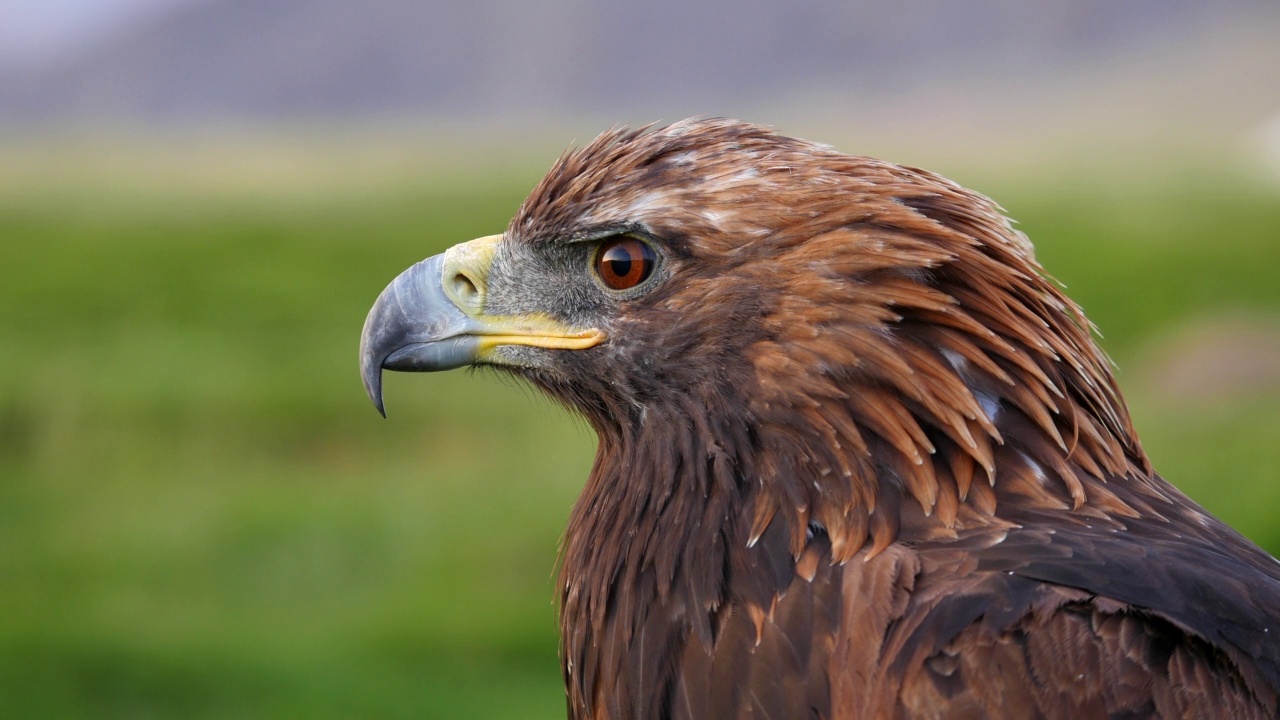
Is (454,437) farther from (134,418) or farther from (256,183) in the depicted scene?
(256,183)

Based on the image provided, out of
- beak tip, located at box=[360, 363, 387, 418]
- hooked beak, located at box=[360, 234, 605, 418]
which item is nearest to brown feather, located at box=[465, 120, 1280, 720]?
hooked beak, located at box=[360, 234, 605, 418]

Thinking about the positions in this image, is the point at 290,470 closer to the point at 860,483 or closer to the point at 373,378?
the point at 373,378

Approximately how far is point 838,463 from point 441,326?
899 mm

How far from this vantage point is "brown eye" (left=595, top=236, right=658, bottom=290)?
2584mm

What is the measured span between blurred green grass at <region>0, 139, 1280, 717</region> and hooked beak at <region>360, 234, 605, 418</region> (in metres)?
0.26

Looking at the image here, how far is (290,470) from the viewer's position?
10.6 metres

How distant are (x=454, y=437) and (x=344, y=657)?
15.9 feet

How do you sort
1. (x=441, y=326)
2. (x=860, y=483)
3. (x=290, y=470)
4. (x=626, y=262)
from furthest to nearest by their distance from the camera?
(x=290, y=470)
(x=441, y=326)
(x=626, y=262)
(x=860, y=483)

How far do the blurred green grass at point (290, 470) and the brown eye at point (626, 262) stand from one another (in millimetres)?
477

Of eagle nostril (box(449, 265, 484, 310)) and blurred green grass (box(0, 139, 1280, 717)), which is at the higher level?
eagle nostril (box(449, 265, 484, 310))

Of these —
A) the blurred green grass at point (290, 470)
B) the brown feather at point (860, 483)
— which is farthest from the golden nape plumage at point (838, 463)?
the blurred green grass at point (290, 470)

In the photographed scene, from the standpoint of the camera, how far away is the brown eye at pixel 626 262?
2.58 meters

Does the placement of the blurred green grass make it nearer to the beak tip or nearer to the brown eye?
the beak tip

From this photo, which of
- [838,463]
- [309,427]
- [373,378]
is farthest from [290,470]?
[838,463]
